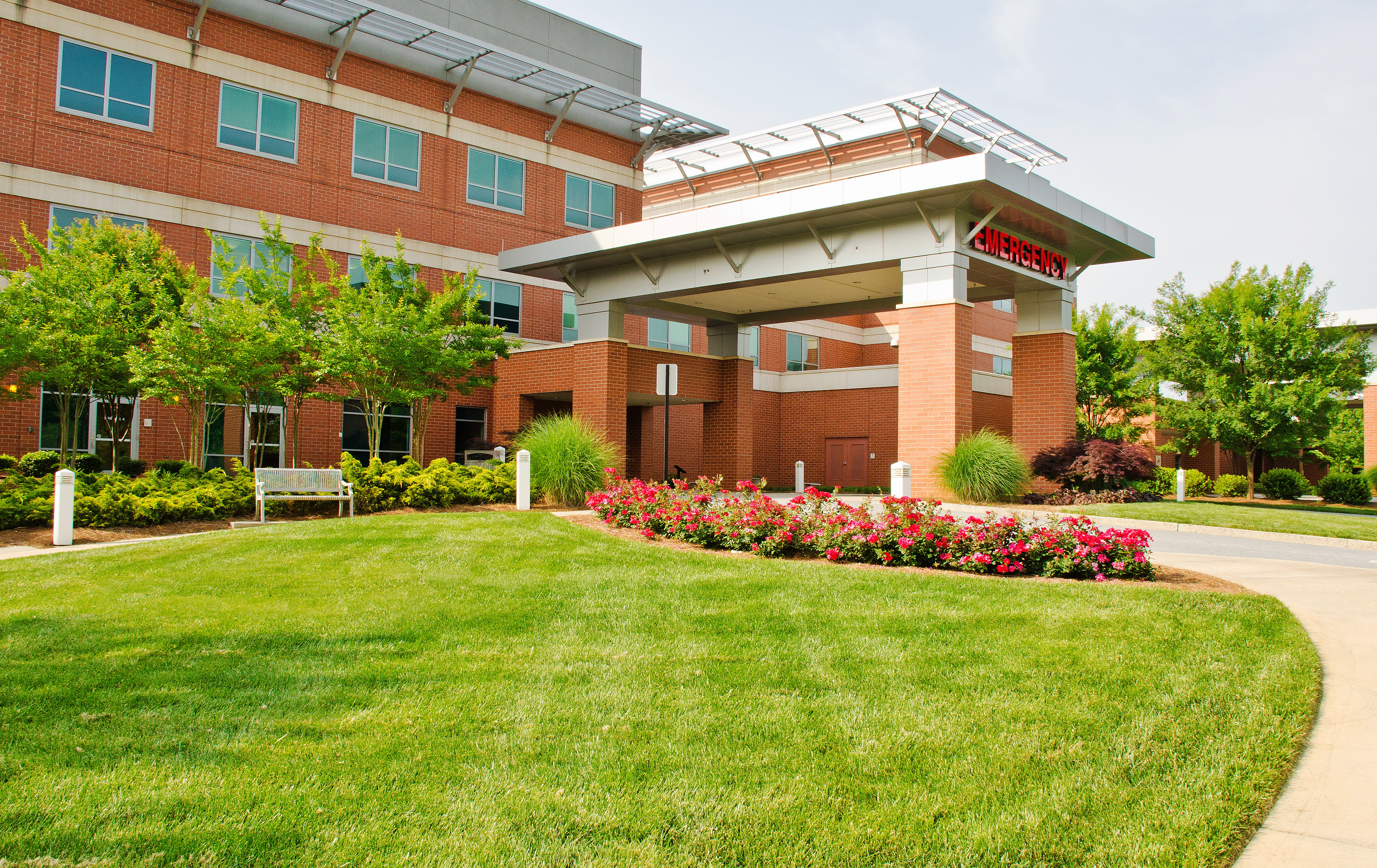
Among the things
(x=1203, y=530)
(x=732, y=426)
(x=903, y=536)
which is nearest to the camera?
(x=903, y=536)

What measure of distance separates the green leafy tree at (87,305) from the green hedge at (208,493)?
7.00 feet

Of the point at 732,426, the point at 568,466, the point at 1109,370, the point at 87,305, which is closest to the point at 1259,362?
the point at 1109,370

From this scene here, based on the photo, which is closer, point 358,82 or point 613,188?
point 358,82

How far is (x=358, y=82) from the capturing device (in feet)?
83.0

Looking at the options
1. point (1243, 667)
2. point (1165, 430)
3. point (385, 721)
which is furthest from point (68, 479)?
point (1165, 430)

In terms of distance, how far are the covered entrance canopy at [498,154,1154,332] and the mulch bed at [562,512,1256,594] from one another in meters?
9.76

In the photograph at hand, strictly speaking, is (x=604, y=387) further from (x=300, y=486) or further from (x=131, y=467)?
(x=131, y=467)

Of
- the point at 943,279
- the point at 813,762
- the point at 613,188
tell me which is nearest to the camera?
the point at 813,762

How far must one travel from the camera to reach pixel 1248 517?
1591 centimetres

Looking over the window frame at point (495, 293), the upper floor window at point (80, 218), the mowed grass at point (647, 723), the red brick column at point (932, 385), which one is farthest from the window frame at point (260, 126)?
the mowed grass at point (647, 723)

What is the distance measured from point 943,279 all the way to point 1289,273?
14.3 metres

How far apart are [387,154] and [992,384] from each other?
21.6m

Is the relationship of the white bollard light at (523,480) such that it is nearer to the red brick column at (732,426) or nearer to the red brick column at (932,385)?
the red brick column at (932,385)

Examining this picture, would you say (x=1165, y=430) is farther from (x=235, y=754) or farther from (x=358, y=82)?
(x=235, y=754)
